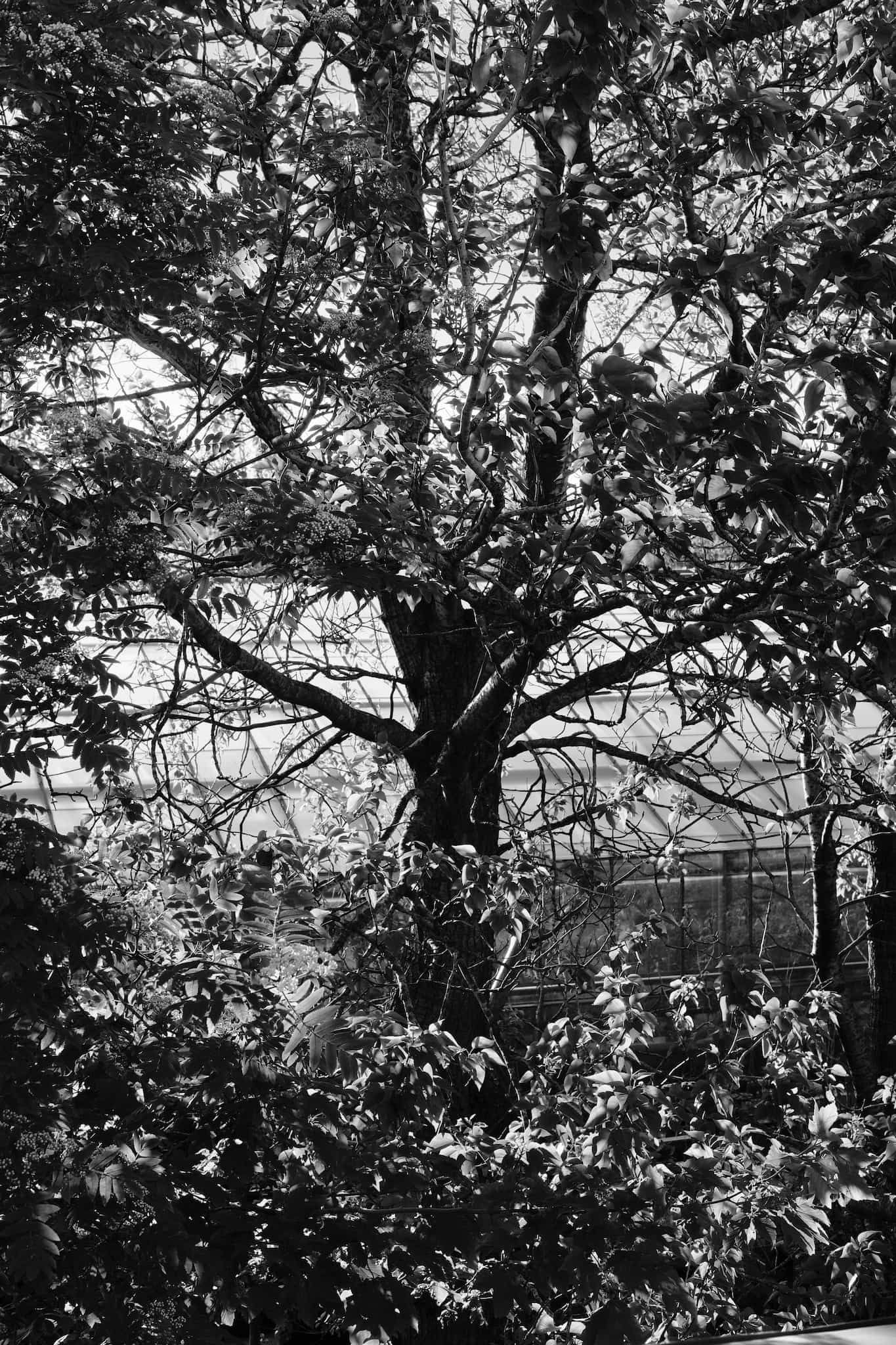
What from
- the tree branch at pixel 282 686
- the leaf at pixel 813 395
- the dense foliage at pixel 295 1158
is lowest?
the dense foliage at pixel 295 1158

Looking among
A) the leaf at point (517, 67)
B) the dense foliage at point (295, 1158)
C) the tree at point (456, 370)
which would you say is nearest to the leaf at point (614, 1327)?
the dense foliage at point (295, 1158)

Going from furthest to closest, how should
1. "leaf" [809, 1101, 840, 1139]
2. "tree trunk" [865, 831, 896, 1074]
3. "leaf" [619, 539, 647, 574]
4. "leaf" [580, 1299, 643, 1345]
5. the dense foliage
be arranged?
"tree trunk" [865, 831, 896, 1074], "leaf" [809, 1101, 840, 1139], "leaf" [619, 539, 647, 574], "leaf" [580, 1299, 643, 1345], the dense foliage

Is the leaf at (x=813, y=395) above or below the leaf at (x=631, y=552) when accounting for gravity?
above

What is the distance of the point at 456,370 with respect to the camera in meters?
3.19

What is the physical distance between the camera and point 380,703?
Answer: 855 cm

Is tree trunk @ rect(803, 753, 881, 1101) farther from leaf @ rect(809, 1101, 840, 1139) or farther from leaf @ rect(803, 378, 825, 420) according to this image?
leaf @ rect(803, 378, 825, 420)

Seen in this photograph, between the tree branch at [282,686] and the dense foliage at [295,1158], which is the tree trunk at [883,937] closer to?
the dense foliage at [295,1158]

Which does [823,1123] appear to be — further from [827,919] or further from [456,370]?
[827,919]

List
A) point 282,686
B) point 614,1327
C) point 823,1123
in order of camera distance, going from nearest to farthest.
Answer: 1. point 614,1327
2. point 823,1123
3. point 282,686

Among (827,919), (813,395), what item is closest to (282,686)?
(813,395)

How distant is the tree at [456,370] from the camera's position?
2195mm

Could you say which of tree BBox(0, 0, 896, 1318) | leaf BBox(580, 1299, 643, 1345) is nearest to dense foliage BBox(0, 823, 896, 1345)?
leaf BBox(580, 1299, 643, 1345)

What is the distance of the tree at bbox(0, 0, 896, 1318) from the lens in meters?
2.20

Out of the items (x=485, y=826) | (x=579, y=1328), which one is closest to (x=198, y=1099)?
(x=579, y=1328)
